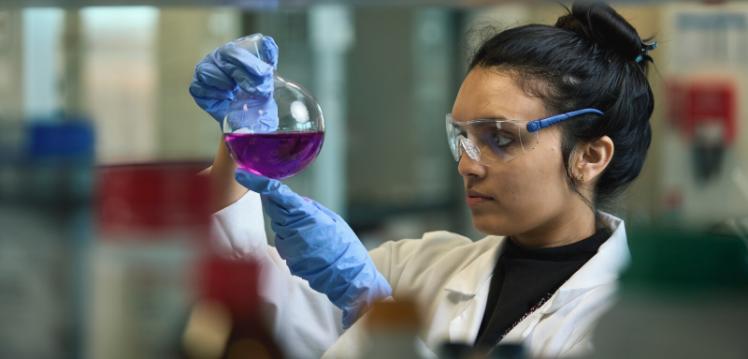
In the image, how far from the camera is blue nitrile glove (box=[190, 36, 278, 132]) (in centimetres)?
157

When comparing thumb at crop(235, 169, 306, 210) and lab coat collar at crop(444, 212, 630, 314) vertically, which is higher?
thumb at crop(235, 169, 306, 210)

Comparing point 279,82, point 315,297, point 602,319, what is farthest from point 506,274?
point 602,319

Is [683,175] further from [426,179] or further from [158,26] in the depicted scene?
[158,26]

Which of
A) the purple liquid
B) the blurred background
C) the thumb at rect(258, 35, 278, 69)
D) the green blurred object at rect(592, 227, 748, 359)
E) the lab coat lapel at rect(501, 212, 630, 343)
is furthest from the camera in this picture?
the blurred background

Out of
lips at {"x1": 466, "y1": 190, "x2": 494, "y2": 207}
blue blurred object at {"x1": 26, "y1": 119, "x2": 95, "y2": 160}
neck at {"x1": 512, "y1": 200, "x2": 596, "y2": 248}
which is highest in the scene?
blue blurred object at {"x1": 26, "y1": 119, "x2": 95, "y2": 160}

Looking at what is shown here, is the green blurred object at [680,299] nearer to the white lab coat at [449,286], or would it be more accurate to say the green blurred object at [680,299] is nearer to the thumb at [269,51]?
the white lab coat at [449,286]

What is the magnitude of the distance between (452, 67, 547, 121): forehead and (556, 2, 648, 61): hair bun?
0.19m

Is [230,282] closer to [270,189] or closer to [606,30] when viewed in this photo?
[270,189]

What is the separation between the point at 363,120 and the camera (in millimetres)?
5867

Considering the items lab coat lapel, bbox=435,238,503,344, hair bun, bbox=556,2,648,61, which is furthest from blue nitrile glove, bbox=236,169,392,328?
hair bun, bbox=556,2,648,61

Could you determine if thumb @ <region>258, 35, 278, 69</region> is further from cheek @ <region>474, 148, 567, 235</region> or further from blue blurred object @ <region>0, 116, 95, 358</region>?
blue blurred object @ <region>0, 116, 95, 358</region>

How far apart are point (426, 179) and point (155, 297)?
5.35m

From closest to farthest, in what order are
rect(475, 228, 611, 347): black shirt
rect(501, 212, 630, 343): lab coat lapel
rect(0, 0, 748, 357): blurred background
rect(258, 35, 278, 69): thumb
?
rect(258, 35, 278, 69): thumb, rect(501, 212, 630, 343): lab coat lapel, rect(475, 228, 611, 347): black shirt, rect(0, 0, 748, 357): blurred background

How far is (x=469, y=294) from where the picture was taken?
6.45 feet
